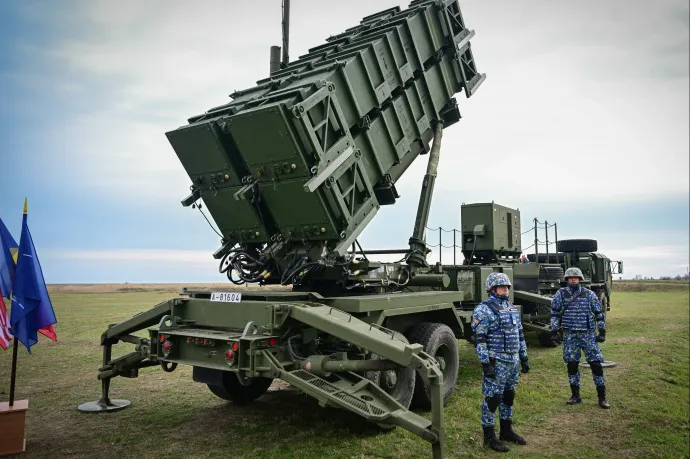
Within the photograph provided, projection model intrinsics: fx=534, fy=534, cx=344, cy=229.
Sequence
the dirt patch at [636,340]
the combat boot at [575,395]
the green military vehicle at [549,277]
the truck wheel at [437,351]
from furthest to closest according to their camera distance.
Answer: the dirt patch at [636,340] < the green military vehicle at [549,277] < the combat boot at [575,395] < the truck wheel at [437,351]

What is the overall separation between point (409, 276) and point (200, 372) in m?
2.97

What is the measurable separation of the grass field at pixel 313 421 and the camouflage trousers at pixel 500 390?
13.6 inches

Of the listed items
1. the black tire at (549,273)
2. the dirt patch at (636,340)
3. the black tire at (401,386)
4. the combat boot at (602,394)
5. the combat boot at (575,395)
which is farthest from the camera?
the black tire at (549,273)

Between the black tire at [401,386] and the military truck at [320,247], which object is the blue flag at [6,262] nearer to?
the military truck at [320,247]

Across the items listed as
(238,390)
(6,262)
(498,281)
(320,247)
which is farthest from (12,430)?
(498,281)

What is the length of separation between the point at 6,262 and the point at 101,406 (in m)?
2.21

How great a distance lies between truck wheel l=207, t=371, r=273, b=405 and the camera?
6.76 m

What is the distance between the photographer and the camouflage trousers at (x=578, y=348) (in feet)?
23.2

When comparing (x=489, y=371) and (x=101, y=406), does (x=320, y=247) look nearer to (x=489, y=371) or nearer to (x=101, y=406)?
(x=489, y=371)

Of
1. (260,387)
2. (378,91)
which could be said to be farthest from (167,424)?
(378,91)

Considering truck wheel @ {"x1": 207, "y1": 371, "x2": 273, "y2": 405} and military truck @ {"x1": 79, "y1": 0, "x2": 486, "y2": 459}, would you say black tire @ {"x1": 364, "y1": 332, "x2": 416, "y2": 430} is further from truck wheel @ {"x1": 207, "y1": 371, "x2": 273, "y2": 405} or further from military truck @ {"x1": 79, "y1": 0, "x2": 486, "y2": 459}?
truck wheel @ {"x1": 207, "y1": 371, "x2": 273, "y2": 405}

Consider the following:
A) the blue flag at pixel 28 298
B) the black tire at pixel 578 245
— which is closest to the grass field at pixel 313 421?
the blue flag at pixel 28 298

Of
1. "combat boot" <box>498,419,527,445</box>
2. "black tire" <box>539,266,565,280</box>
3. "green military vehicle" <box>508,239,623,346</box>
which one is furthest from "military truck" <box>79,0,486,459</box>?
"black tire" <box>539,266,565,280</box>

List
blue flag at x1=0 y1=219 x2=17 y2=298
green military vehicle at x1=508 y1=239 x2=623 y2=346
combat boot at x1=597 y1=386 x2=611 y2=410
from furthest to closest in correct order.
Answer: green military vehicle at x1=508 y1=239 x2=623 y2=346 → combat boot at x1=597 y1=386 x2=611 y2=410 → blue flag at x1=0 y1=219 x2=17 y2=298
